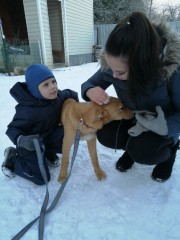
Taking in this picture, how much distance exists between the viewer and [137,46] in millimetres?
1313

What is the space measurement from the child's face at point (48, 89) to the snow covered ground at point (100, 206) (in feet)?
2.46

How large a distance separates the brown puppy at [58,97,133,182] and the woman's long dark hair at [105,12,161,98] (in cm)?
36

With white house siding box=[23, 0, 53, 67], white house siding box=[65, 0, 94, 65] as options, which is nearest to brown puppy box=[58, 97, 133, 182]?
white house siding box=[23, 0, 53, 67]

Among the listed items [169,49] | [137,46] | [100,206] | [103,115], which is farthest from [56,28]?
[100,206]

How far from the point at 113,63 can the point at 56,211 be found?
3.79ft

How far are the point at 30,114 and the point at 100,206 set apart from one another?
998 mm

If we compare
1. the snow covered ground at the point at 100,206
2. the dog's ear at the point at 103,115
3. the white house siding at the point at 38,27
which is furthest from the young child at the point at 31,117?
the white house siding at the point at 38,27

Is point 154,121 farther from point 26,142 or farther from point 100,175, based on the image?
point 26,142

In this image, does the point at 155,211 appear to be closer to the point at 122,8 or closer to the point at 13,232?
the point at 13,232

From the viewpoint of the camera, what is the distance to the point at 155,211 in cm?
161

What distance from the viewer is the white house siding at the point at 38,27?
282 inches

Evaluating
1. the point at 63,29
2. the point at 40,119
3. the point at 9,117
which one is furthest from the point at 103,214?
the point at 63,29

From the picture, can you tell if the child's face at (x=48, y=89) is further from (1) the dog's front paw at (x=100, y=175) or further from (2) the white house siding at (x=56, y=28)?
(2) the white house siding at (x=56, y=28)

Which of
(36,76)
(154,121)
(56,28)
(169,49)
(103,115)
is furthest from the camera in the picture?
(56,28)
